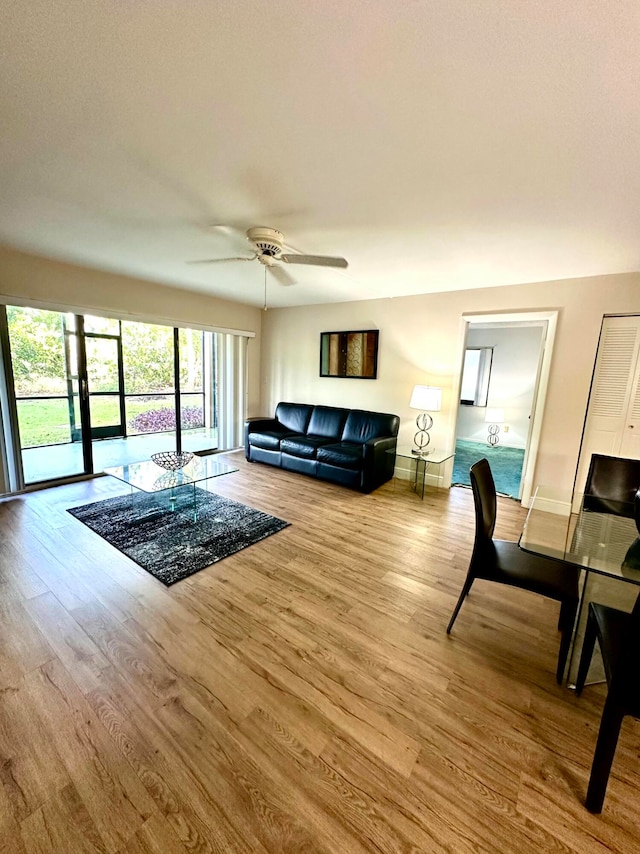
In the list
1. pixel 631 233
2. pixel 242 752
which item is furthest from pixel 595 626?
pixel 631 233

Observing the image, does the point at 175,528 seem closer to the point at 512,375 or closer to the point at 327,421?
the point at 327,421

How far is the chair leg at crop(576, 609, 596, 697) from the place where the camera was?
146 cm

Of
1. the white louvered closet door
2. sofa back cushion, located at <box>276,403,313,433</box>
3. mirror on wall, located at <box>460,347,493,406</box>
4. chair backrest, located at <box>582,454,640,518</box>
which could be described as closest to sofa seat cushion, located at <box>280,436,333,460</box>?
sofa back cushion, located at <box>276,403,313,433</box>

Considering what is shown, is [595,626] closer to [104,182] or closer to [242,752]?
[242,752]

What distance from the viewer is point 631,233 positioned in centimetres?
231

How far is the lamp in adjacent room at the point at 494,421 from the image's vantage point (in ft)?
20.9

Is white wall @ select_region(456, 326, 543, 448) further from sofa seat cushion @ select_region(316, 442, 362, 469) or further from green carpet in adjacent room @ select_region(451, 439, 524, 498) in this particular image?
sofa seat cushion @ select_region(316, 442, 362, 469)

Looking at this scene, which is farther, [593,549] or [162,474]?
[162,474]

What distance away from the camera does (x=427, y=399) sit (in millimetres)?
3994

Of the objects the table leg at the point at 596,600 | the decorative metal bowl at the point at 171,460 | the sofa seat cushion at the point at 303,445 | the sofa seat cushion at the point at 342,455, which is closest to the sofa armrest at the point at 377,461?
the sofa seat cushion at the point at 342,455

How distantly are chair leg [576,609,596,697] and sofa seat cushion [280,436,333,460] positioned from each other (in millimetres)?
3177

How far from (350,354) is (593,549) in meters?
3.83

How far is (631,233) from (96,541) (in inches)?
179

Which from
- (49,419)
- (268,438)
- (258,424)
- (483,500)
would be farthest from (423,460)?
(49,419)
